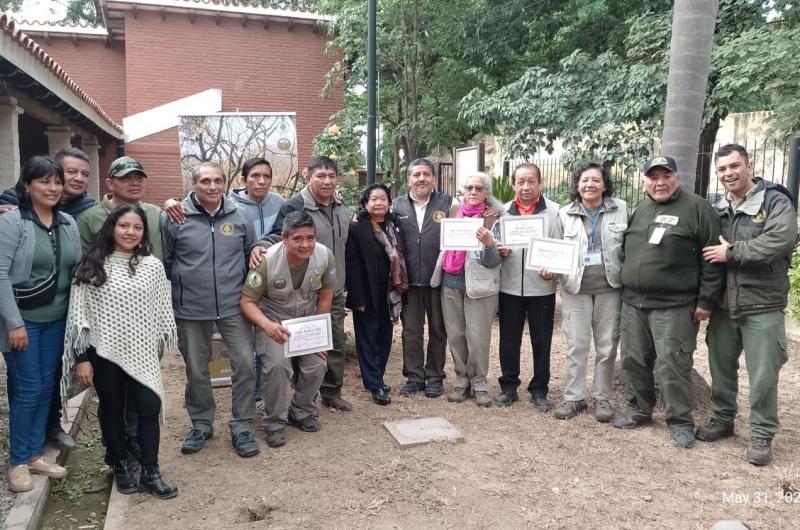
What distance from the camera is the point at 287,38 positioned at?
13844 millimetres

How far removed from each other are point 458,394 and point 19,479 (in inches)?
122

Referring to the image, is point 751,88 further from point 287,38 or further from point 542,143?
point 287,38

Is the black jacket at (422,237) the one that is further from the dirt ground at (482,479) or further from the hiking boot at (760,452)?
the hiking boot at (760,452)

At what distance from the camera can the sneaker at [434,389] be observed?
16.9 feet

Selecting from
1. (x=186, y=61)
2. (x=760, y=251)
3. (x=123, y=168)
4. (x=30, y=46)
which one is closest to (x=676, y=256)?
(x=760, y=251)

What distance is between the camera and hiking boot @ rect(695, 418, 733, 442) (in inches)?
166

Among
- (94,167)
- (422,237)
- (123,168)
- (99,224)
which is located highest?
(94,167)

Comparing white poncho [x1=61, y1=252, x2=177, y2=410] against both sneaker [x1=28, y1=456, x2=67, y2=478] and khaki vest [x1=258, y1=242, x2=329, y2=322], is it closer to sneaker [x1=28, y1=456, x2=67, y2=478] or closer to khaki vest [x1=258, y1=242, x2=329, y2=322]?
sneaker [x1=28, y1=456, x2=67, y2=478]

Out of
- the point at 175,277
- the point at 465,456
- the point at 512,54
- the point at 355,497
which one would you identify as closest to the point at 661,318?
the point at 465,456

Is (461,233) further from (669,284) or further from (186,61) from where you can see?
(186,61)

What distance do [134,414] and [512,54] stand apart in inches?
416

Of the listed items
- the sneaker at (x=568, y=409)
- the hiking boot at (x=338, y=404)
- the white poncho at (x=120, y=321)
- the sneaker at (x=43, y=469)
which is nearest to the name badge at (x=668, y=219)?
the sneaker at (x=568, y=409)

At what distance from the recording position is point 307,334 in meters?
4.16

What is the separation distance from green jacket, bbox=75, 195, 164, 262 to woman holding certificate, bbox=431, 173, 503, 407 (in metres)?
2.04
